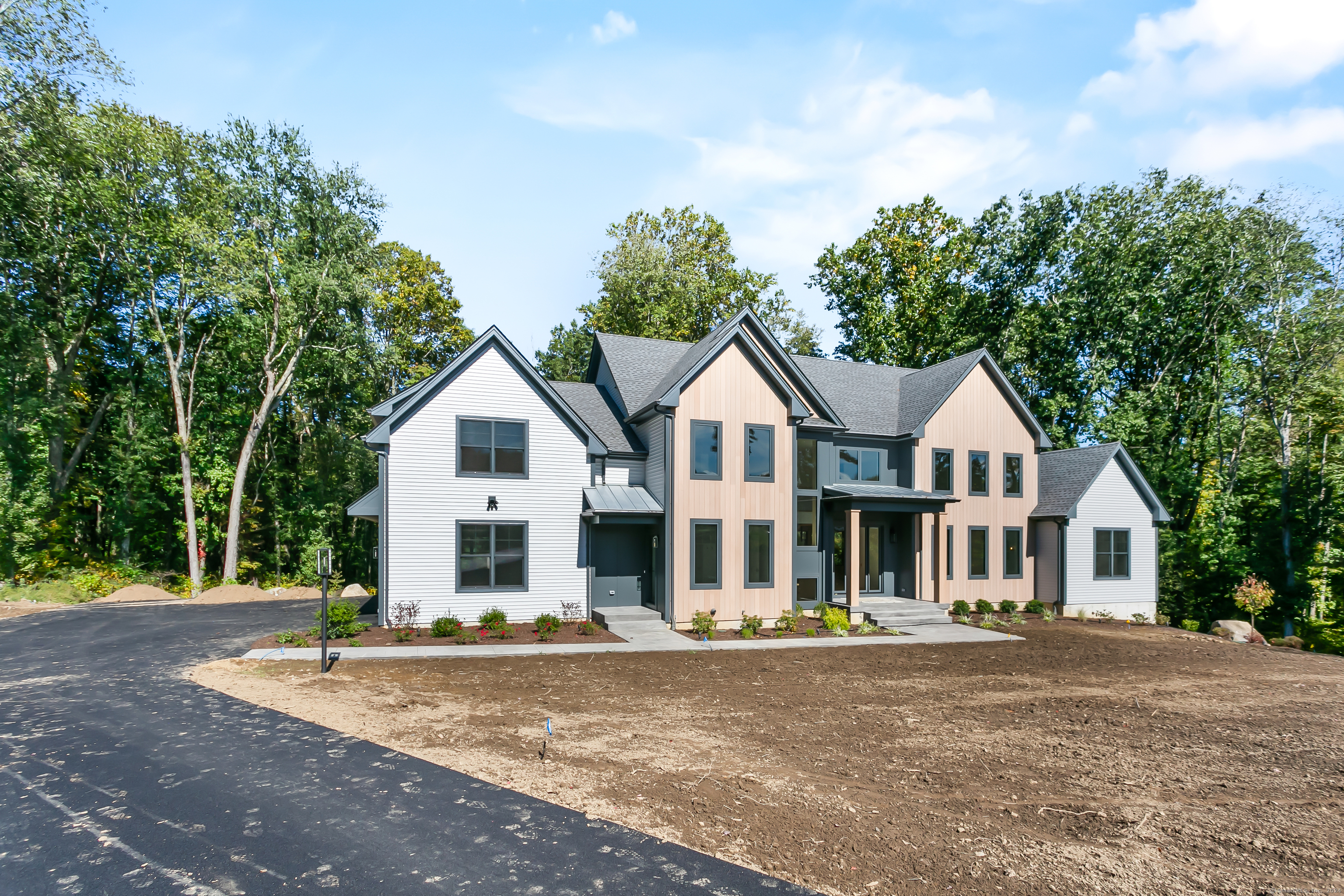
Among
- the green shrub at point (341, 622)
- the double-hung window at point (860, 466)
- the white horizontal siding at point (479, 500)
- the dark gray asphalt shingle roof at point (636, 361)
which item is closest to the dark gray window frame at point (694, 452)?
the dark gray asphalt shingle roof at point (636, 361)

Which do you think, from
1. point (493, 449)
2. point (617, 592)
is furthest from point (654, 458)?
point (493, 449)

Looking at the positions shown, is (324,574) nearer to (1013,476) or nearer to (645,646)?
(645,646)

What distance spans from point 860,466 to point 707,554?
7592mm

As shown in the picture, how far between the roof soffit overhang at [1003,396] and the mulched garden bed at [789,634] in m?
7.33

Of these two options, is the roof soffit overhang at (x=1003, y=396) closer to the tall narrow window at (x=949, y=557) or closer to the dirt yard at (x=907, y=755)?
Answer: the tall narrow window at (x=949, y=557)

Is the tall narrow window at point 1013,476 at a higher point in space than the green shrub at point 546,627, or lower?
higher

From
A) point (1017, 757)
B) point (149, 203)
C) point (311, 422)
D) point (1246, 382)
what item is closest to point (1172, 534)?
point (1246, 382)

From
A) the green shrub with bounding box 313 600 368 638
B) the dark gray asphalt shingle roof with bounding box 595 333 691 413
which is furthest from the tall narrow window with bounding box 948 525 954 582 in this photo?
the green shrub with bounding box 313 600 368 638

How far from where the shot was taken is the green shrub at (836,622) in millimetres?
19609

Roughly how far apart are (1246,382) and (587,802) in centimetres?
3307

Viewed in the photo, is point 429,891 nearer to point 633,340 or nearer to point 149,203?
point 633,340

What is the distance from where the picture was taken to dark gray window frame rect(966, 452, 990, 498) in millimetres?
25125

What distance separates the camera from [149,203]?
88.6 ft

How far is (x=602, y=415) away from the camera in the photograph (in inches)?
895
